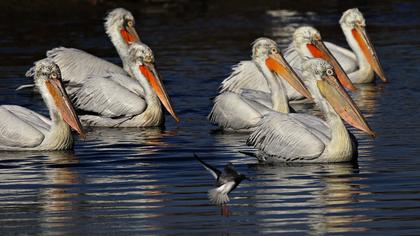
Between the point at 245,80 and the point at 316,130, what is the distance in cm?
328

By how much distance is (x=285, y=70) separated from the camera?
11.3 meters

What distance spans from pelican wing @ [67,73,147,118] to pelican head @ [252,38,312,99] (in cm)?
115

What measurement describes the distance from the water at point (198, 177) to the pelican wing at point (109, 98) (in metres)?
0.23

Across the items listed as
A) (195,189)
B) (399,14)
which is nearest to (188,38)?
(399,14)

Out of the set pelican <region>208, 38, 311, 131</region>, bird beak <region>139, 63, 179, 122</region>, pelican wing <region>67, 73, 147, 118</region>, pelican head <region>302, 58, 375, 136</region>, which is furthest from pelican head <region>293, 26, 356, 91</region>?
pelican head <region>302, 58, 375, 136</region>

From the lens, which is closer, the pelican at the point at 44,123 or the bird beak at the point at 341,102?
the bird beak at the point at 341,102

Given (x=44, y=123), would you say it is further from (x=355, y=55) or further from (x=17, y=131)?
(x=355, y=55)

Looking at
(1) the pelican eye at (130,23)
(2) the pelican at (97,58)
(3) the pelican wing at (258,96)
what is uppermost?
(3) the pelican wing at (258,96)

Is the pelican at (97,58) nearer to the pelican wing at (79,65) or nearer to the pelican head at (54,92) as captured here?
the pelican wing at (79,65)

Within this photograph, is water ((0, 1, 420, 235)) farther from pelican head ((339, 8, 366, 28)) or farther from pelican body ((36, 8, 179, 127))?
pelican head ((339, 8, 366, 28))

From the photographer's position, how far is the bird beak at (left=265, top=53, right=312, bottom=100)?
11219 millimetres

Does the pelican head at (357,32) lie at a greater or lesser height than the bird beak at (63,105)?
lesser

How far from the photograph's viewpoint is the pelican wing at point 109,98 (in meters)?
11.5

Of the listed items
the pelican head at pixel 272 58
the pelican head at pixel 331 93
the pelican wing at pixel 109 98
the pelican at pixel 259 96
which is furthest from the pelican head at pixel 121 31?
the pelican head at pixel 331 93
